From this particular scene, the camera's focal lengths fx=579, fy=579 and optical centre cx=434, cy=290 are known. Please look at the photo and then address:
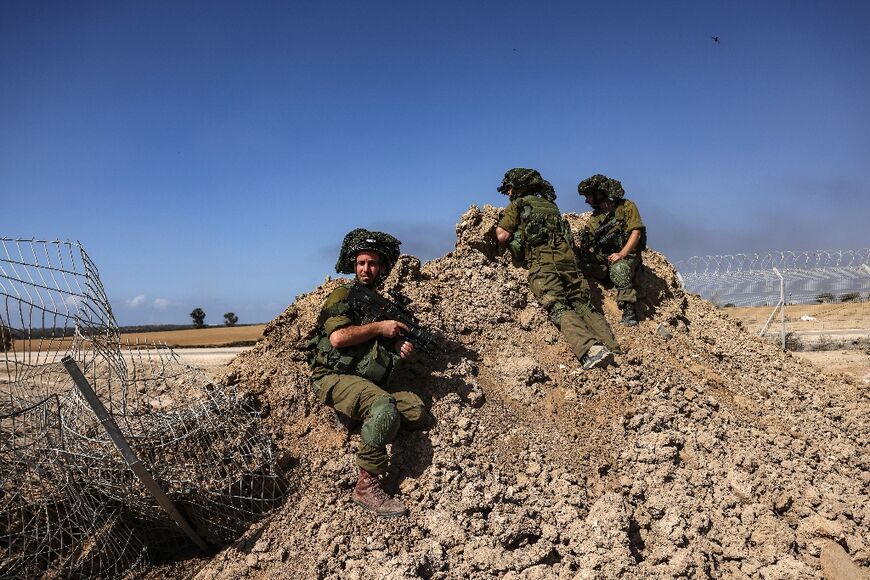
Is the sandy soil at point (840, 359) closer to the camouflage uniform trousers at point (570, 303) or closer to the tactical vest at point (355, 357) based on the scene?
the camouflage uniform trousers at point (570, 303)

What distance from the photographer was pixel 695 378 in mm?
5566

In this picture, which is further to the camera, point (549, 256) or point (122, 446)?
point (549, 256)

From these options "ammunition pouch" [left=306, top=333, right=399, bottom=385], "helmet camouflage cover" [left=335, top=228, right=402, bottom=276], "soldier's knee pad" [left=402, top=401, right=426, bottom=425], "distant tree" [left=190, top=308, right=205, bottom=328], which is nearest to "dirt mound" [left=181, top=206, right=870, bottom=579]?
"soldier's knee pad" [left=402, top=401, right=426, bottom=425]

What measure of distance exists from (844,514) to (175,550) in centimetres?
491

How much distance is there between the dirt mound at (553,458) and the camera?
378 centimetres

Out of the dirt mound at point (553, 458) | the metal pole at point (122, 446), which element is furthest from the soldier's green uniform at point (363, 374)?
the metal pole at point (122, 446)

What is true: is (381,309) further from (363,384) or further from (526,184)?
(526,184)

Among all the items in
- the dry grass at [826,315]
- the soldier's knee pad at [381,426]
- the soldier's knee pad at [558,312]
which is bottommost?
the dry grass at [826,315]

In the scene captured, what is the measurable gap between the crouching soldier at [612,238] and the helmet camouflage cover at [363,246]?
2.79 m

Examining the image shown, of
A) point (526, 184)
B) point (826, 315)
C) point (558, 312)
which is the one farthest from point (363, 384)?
point (826, 315)

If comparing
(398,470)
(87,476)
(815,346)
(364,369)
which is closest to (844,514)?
(398,470)

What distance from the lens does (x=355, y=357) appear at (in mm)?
4414

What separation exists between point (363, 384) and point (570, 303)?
8.73 ft

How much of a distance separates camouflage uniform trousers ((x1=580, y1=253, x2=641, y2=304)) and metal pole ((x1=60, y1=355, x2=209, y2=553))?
461cm
